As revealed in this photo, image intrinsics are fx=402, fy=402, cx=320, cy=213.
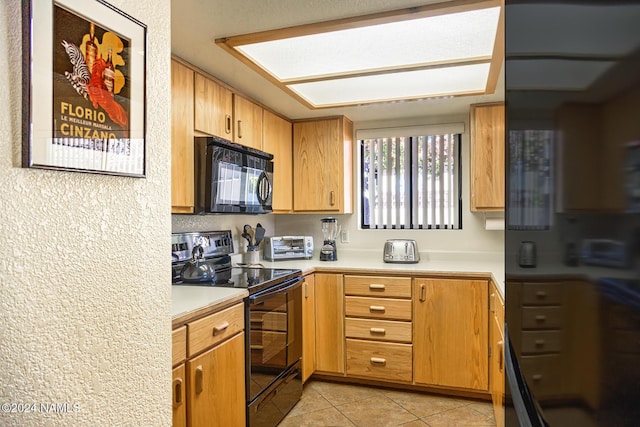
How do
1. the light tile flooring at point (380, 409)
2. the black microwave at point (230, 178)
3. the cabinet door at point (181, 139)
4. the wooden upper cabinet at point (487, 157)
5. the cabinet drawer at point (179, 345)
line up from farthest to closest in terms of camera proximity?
the wooden upper cabinet at point (487, 157) < the light tile flooring at point (380, 409) < the black microwave at point (230, 178) < the cabinet door at point (181, 139) < the cabinet drawer at point (179, 345)

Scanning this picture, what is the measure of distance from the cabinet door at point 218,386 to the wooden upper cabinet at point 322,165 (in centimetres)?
167

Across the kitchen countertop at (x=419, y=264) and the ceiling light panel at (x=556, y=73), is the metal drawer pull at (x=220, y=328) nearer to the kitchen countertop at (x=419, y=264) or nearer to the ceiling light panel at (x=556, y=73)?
the kitchen countertop at (x=419, y=264)

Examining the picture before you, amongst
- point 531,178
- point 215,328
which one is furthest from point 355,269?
point 531,178

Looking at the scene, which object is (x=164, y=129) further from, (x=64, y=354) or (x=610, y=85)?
(x=610, y=85)

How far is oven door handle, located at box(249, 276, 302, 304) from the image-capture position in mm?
2123

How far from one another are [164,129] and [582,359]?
3.45 feet

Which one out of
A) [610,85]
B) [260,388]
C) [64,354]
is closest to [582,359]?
[610,85]

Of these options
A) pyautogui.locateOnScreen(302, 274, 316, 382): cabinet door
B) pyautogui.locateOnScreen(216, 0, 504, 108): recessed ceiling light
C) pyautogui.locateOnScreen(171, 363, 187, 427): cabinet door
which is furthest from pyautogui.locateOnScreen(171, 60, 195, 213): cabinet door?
pyautogui.locateOnScreen(302, 274, 316, 382): cabinet door

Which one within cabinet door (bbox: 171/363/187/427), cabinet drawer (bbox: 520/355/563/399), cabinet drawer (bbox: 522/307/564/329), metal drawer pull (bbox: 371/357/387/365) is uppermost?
cabinet drawer (bbox: 522/307/564/329)

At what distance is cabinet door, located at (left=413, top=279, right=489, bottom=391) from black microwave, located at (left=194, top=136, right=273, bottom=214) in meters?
1.31

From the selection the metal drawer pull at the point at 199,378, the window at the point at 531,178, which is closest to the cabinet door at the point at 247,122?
the metal drawer pull at the point at 199,378

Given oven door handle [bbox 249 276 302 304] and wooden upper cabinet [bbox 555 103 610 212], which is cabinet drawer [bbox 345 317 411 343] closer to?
oven door handle [bbox 249 276 302 304]

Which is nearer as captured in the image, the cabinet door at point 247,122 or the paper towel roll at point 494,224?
the cabinet door at point 247,122

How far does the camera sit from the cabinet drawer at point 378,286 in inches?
115
